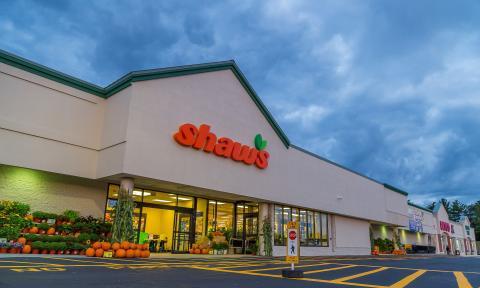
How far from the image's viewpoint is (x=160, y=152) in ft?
52.4

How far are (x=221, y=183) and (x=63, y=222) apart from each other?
753cm

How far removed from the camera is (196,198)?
21.0m

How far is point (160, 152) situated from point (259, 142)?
734 centimetres

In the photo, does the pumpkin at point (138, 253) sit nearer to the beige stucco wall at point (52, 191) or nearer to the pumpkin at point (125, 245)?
the pumpkin at point (125, 245)

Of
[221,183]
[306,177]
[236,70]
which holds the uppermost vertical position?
[236,70]

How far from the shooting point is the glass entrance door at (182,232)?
19.7m

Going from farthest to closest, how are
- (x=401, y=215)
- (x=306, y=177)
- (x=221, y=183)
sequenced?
(x=401, y=215)
(x=306, y=177)
(x=221, y=183)

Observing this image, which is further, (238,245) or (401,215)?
(401,215)

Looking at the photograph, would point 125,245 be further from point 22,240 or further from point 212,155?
point 212,155

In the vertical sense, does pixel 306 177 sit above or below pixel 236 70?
below

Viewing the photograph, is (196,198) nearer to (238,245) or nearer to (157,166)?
(238,245)

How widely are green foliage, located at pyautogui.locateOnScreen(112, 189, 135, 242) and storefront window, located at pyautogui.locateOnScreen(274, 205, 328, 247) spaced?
10580 millimetres

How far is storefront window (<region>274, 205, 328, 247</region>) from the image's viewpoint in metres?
23.3

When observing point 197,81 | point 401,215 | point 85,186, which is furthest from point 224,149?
point 401,215
